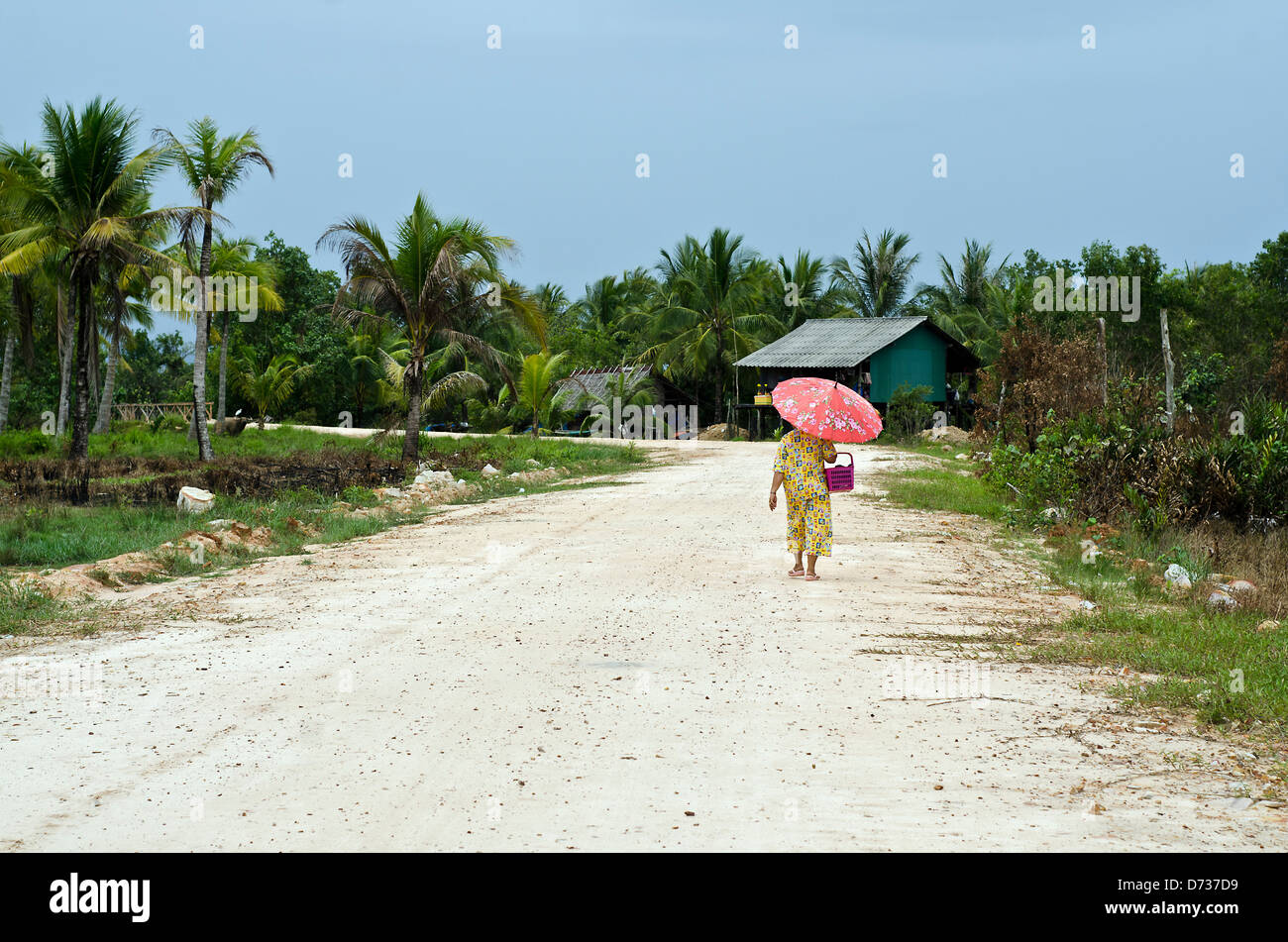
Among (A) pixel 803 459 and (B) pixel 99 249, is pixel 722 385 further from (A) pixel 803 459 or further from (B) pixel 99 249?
(A) pixel 803 459

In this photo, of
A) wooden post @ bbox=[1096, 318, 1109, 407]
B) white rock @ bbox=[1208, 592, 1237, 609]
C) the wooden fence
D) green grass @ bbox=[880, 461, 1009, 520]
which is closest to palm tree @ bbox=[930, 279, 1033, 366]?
green grass @ bbox=[880, 461, 1009, 520]

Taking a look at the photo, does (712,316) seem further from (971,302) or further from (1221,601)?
(1221,601)

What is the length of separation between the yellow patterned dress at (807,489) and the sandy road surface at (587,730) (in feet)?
1.59

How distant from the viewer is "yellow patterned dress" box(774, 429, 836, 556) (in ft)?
32.2

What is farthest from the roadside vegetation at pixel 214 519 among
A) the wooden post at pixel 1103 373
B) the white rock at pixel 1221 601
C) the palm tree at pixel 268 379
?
the palm tree at pixel 268 379

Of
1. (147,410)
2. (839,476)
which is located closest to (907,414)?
(839,476)

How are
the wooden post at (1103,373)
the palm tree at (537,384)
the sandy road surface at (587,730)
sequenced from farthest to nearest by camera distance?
the palm tree at (537,384) → the wooden post at (1103,373) → the sandy road surface at (587,730)

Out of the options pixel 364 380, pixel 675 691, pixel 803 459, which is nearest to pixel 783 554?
pixel 803 459

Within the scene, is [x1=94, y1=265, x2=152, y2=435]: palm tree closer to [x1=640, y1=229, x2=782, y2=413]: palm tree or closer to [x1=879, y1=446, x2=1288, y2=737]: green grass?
[x1=640, y1=229, x2=782, y2=413]: palm tree

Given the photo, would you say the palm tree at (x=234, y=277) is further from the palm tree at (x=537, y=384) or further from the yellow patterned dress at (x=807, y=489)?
the yellow patterned dress at (x=807, y=489)

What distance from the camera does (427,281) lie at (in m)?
22.4

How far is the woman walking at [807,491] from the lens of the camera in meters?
9.80

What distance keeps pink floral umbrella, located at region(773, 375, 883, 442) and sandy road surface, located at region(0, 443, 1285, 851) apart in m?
1.37

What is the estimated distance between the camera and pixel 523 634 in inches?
307
